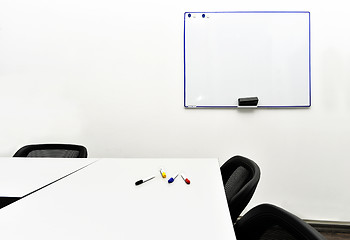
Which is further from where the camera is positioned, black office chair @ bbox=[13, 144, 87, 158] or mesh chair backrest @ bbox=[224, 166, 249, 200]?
black office chair @ bbox=[13, 144, 87, 158]

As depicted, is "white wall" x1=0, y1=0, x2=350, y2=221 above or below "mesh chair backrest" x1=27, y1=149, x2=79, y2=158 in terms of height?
above

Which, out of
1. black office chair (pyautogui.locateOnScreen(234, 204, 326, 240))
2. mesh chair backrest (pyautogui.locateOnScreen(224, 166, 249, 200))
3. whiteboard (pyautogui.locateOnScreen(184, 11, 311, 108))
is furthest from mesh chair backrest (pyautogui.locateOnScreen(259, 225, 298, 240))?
whiteboard (pyautogui.locateOnScreen(184, 11, 311, 108))

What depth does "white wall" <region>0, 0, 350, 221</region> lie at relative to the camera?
1999mm

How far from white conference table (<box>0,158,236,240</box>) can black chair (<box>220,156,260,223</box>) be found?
0.06m

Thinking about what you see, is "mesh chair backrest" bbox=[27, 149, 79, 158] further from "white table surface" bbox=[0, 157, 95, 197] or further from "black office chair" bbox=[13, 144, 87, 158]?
"white table surface" bbox=[0, 157, 95, 197]

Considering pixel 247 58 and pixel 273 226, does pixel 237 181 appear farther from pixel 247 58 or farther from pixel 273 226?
pixel 247 58

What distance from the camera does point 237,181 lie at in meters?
1.04

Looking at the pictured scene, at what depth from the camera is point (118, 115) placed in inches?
85.2

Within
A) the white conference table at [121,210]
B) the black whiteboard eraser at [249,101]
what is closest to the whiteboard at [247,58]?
the black whiteboard eraser at [249,101]

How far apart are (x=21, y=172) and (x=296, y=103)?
84.5 inches

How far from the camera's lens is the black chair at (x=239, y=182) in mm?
827

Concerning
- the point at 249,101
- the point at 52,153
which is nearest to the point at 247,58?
the point at 249,101

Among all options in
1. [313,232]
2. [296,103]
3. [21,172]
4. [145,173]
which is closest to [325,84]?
[296,103]

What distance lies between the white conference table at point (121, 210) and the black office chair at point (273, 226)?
5cm
